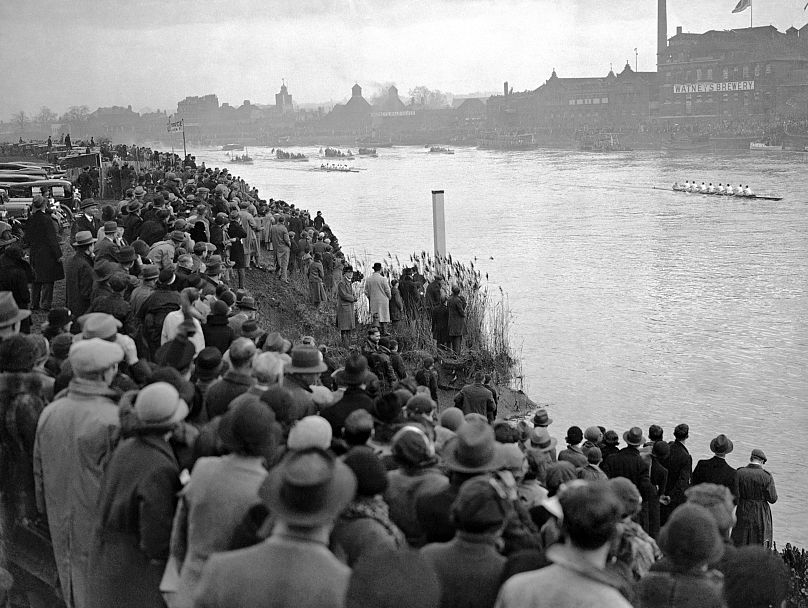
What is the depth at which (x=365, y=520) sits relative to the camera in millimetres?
3385

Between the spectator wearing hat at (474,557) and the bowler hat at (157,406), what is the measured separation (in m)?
1.28

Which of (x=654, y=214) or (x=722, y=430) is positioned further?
(x=654, y=214)

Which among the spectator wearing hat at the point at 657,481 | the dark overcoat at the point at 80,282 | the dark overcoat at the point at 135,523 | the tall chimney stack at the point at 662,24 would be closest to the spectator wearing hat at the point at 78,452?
the dark overcoat at the point at 135,523

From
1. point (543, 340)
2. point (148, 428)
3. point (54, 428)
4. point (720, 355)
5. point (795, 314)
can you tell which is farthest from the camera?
point (795, 314)

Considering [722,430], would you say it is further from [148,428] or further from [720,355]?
[148,428]

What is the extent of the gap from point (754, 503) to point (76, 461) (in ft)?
16.8

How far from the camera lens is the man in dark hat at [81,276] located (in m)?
9.02

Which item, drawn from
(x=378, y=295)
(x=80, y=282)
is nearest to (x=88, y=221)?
(x=378, y=295)

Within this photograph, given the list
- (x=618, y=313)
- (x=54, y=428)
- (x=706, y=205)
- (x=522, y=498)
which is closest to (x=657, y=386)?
(x=618, y=313)

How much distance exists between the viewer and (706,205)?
41375mm

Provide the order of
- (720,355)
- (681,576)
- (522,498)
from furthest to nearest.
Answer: (720,355) < (522,498) < (681,576)

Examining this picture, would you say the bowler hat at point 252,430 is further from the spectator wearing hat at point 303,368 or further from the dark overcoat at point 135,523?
the spectator wearing hat at point 303,368

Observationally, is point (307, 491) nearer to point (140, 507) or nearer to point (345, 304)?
point (140, 507)

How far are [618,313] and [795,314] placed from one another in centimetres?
361
